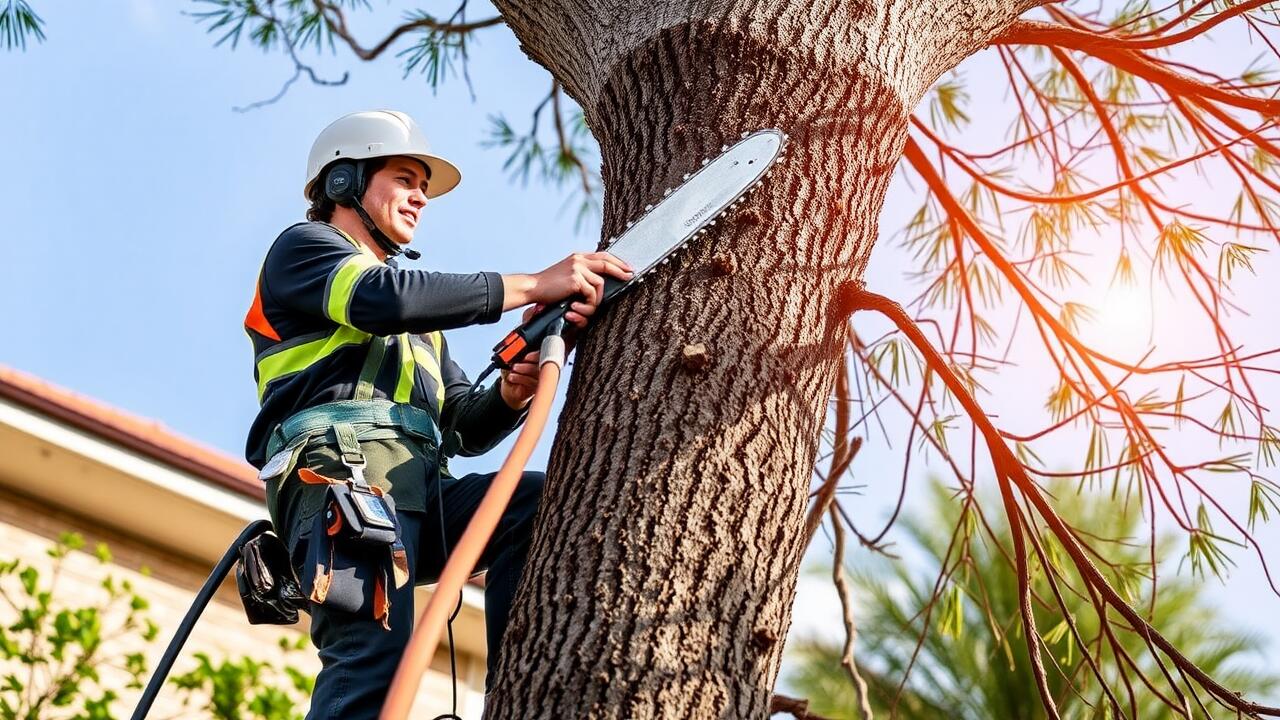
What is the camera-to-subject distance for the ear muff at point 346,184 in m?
2.89

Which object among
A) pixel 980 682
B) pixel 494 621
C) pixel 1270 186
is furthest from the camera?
pixel 980 682

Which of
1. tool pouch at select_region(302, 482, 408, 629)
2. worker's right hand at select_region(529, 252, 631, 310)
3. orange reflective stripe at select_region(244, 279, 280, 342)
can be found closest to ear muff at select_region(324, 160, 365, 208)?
orange reflective stripe at select_region(244, 279, 280, 342)

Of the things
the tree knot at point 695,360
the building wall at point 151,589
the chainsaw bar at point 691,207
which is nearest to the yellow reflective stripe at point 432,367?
the chainsaw bar at point 691,207

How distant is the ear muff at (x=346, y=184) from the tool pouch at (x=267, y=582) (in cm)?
71

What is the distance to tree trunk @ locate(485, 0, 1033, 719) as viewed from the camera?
6.39 ft

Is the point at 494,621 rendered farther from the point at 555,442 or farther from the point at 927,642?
the point at 927,642

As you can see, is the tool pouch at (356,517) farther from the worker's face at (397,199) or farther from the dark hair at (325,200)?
the dark hair at (325,200)

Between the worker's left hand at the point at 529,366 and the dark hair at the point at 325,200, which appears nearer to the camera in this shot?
the worker's left hand at the point at 529,366

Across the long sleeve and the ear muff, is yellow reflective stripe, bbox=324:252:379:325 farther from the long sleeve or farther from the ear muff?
the ear muff

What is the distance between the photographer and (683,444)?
211 cm

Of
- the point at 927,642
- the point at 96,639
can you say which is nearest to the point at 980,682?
the point at 927,642

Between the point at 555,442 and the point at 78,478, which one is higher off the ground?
the point at 78,478

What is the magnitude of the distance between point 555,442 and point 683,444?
265mm

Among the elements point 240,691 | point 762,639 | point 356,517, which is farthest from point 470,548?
point 240,691
